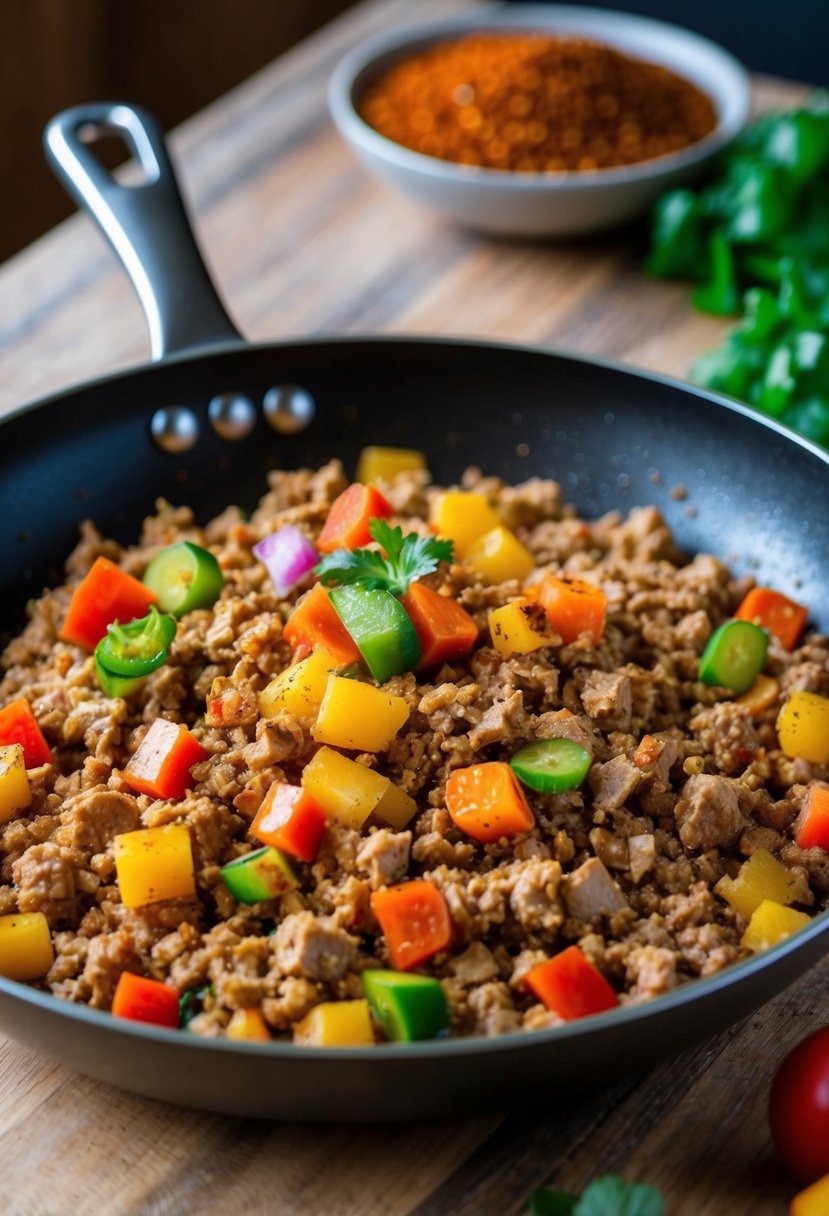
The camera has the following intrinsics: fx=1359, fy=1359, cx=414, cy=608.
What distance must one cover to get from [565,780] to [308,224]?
2.44 meters

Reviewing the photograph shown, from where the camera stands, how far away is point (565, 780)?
2033 mm

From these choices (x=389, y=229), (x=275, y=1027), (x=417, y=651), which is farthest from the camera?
(x=389, y=229)

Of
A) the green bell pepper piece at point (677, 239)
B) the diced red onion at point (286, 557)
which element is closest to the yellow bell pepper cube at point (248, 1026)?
the diced red onion at point (286, 557)

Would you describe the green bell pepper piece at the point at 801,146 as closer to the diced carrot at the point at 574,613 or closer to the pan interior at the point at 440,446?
the pan interior at the point at 440,446

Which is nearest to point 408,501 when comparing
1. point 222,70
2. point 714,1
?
point 714,1

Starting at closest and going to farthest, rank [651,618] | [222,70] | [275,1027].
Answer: [275,1027] → [651,618] → [222,70]

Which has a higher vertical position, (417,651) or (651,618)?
(417,651)

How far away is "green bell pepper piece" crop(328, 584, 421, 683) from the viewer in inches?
84.9

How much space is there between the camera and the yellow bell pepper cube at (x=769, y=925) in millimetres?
1950

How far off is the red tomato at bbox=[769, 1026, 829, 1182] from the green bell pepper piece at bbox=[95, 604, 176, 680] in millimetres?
1183

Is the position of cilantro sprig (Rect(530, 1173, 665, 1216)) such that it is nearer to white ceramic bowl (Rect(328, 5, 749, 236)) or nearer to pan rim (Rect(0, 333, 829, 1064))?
pan rim (Rect(0, 333, 829, 1064))

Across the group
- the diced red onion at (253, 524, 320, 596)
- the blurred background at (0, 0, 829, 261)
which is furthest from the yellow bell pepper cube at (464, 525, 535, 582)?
the blurred background at (0, 0, 829, 261)

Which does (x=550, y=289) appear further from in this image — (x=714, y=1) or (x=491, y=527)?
(x=714, y=1)

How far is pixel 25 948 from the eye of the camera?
6.38 ft
